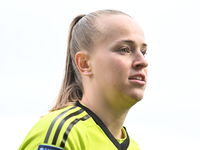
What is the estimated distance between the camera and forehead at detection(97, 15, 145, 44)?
119 inches

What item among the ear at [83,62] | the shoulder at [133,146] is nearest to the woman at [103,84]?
the ear at [83,62]

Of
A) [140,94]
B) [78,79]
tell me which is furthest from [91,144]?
[78,79]

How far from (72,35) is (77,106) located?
1.01 metres

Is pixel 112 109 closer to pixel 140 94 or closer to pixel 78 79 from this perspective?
pixel 140 94

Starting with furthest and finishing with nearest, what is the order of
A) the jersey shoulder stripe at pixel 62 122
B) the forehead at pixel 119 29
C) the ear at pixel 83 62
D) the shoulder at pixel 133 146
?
the shoulder at pixel 133 146
the ear at pixel 83 62
the forehead at pixel 119 29
the jersey shoulder stripe at pixel 62 122

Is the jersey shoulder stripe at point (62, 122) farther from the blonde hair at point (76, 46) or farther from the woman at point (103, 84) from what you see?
the blonde hair at point (76, 46)

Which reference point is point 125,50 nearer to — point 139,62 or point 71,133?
point 139,62

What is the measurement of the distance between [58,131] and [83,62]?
97 cm

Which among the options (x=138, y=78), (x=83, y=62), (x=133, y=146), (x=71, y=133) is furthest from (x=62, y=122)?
(x=133, y=146)

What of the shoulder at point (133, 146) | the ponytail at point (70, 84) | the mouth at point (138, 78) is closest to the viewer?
the mouth at point (138, 78)

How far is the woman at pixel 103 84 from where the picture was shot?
107 inches

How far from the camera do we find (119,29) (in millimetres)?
3066

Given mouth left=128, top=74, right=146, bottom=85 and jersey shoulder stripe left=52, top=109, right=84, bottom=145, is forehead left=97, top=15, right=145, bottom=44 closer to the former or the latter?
mouth left=128, top=74, right=146, bottom=85

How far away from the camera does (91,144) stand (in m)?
2.76
